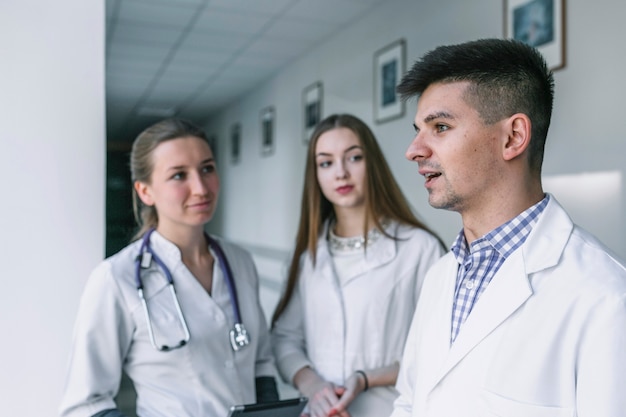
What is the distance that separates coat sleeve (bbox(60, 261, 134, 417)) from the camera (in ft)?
4.50

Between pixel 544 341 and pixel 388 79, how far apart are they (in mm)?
3202

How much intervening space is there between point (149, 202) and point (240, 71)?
4.64m

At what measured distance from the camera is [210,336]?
5.07 feet

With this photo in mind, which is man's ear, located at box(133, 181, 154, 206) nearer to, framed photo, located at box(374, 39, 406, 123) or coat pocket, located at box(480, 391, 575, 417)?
coat pocket, located at box(480, 391, 575, 417)

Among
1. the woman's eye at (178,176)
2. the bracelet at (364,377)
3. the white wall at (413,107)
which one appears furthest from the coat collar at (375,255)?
the white wall at (413,107)

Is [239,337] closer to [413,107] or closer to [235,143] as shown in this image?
[413,107]

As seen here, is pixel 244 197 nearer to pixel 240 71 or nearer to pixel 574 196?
pixel 240 71

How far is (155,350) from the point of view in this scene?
1452 millimetres

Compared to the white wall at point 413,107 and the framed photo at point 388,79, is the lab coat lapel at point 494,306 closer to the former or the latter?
the white wall at point 413,107

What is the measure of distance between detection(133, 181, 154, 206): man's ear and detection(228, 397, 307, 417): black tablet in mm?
645

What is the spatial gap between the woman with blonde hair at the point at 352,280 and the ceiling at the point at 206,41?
1430 millimetres

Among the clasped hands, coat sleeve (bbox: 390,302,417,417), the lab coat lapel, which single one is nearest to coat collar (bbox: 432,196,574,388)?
the lab coat lapel

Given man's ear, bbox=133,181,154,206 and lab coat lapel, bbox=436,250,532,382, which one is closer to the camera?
lab coat lapel, bbox=436,250,532,382

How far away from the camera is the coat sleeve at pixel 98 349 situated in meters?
1.37
